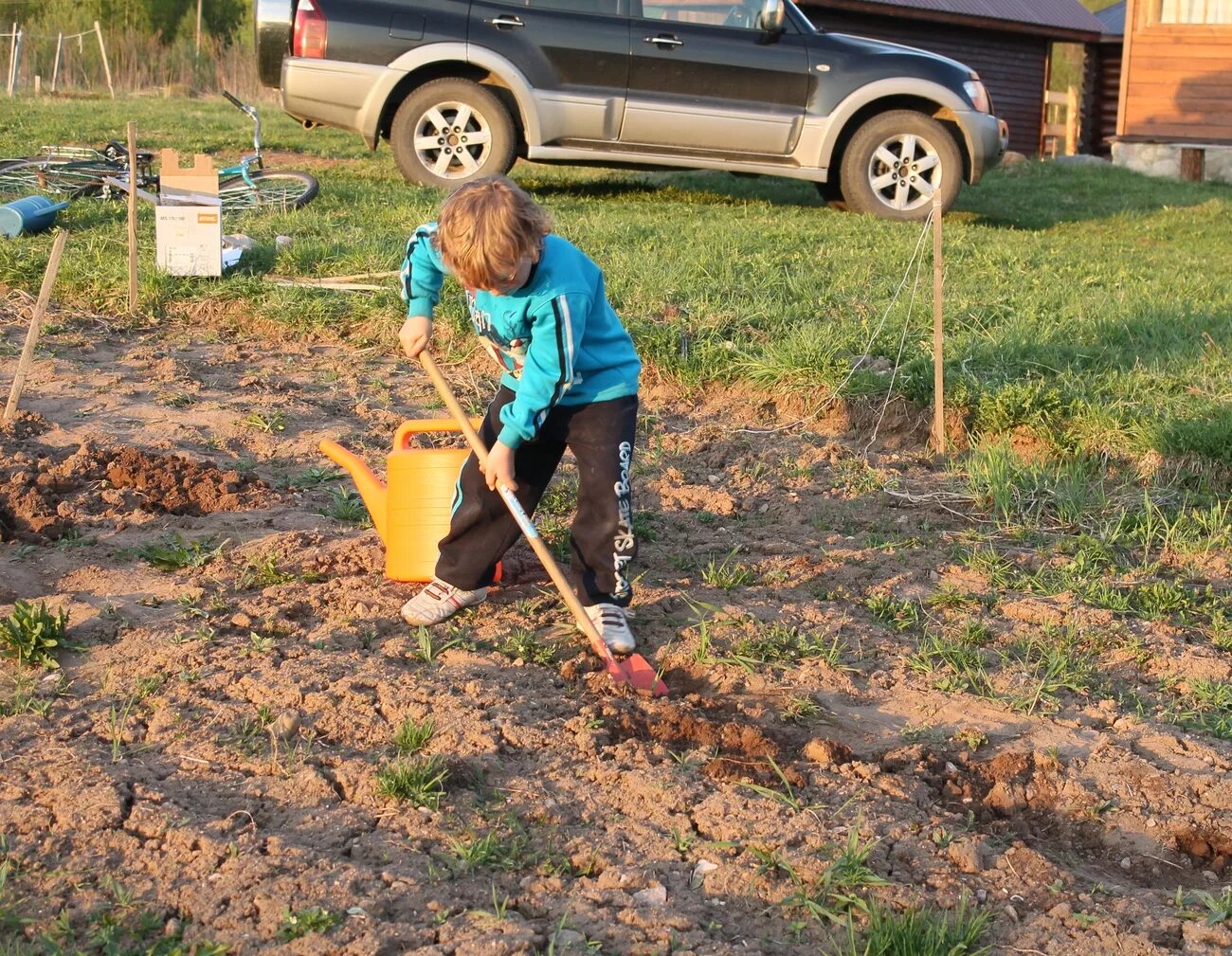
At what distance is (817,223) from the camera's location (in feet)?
30.2

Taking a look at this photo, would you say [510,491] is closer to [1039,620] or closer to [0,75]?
[1039,620]

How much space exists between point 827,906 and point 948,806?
57cm

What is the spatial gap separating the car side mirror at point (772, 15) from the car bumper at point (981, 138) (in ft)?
5.09

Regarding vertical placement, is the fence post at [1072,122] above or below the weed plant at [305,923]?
above

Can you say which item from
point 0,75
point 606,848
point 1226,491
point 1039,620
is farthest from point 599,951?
point 0,75

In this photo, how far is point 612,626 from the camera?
356cm

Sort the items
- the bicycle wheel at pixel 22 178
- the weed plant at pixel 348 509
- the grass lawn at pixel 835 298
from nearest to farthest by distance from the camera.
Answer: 1. the weed plant at pixel 348 509
2. the grass lawn at pixel 835 298
3. the bicycle wheel at pixel 22 178

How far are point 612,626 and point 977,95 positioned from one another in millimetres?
7656

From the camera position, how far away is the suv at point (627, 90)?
30.3 ft

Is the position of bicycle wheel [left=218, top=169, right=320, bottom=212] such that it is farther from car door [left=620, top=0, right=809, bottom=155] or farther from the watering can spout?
the watering can spout

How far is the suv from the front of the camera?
9.25 meters

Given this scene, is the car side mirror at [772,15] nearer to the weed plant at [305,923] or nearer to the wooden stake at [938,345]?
the wooden stake at [938,345]

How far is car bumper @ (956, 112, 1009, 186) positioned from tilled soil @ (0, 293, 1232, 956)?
5.98m

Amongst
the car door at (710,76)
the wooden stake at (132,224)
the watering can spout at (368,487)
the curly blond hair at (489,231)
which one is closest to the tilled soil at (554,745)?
the watering can spout at (368,487)
